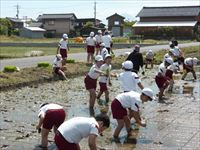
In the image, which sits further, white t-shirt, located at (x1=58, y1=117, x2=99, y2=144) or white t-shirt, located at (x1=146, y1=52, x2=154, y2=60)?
white t-shirt, located at (x1=146, y1=52, x2=154, y2=60)

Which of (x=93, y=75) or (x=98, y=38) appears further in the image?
(x=98, y=38)

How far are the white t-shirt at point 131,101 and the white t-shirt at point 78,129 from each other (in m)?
2.43

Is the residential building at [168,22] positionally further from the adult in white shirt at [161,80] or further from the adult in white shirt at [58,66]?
the adult in white shirt at [161,80]

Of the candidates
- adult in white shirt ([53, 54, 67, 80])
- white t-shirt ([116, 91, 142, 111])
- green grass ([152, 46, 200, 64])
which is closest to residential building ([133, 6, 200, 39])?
green grass ([152, 46, 200, 64])

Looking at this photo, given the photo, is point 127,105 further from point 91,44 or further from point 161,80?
point 91,44

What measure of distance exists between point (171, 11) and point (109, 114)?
63252mm

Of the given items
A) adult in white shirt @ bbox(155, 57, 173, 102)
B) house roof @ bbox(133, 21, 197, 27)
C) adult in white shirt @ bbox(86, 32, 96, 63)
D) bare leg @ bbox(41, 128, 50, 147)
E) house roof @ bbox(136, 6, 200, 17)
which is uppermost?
house roof @ bbox(136, 6, 200, 17)

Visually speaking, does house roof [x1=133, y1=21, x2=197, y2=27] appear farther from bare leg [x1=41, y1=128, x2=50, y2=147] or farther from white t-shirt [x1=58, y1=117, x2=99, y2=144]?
white t-shirt [x1=58, y1=117, x2=99, y2=144]

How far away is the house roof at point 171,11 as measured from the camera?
7056 centimetres

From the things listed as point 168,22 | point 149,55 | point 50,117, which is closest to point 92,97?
point 50,117

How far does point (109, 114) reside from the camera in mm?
11117

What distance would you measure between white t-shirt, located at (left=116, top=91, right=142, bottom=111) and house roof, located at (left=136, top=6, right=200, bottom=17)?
2520 inches

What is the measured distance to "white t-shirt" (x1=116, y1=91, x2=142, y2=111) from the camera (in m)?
8.00

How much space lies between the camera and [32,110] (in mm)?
11586
